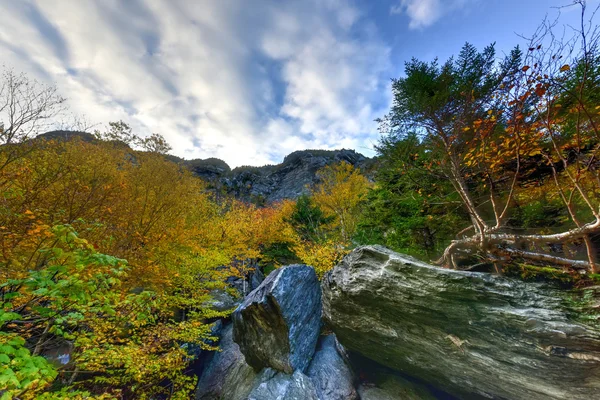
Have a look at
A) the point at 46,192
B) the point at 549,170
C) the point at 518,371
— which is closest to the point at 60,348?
the point at 46,192

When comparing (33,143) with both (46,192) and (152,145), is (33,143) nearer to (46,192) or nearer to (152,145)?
(46,192)

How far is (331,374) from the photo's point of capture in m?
7.58

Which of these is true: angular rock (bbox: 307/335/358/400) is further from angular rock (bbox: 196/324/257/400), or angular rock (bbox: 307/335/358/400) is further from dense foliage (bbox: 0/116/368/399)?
→ dense foliage (bbox: 0/116/368/399)

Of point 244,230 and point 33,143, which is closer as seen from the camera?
point 33,143

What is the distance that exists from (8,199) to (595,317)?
13.8m

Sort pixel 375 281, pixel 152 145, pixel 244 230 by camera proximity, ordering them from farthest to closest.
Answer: pixel 244 230 < pixel 152 145 < pixel 375 281

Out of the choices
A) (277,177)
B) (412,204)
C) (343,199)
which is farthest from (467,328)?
(277,177)

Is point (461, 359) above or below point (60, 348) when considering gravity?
above

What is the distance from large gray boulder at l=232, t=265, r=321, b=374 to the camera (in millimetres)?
7457

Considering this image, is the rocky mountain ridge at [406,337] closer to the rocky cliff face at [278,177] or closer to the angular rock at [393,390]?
the angular rock at [393,390]

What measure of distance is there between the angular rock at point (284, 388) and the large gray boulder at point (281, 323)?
249 mm

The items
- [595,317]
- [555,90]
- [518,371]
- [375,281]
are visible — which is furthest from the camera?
[375,281]

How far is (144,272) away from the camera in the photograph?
8.95 metres

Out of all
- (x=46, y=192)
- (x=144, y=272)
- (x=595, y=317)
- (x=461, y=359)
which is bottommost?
(x=461, y=359)
